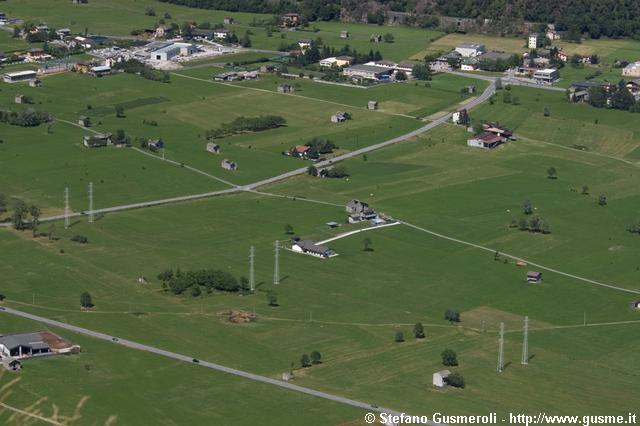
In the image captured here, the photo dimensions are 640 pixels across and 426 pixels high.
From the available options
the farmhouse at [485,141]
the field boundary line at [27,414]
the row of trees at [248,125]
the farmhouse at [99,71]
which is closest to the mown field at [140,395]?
the field boundary line at [27,414]

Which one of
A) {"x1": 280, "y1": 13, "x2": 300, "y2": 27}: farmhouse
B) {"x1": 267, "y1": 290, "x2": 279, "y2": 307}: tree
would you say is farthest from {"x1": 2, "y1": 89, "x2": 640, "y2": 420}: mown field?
{"x1": 280, "y1": 13, "x2": 300, "y2": 27}: farmhouse

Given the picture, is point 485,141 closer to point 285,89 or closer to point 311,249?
point 285,89

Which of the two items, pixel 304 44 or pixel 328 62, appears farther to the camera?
pixel 304 44

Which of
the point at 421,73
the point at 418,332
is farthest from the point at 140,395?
the point at 421,73

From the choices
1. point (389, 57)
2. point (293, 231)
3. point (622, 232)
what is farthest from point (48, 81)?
point (622, 232)

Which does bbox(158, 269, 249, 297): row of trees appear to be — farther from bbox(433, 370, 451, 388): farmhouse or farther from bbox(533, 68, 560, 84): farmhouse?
bbox(533, 68, 560, 84): farmhouse

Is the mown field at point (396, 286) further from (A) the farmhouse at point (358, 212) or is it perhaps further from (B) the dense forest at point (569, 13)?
(B) the dense forest at point (569, 13)

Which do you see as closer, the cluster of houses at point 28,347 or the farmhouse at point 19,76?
the cluster of houses at point 28,347
